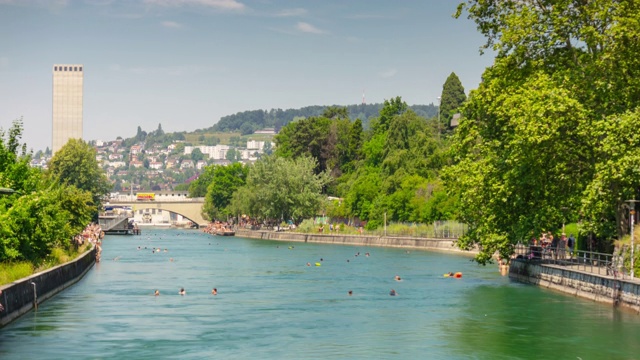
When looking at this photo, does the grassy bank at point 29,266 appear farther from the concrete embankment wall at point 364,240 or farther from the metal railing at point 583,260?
the concrete embankment wall at point 364,240

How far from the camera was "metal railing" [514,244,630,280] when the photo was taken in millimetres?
49812

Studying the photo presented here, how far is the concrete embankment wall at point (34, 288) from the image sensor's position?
42344 mm

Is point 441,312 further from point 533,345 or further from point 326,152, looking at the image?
point 326,152

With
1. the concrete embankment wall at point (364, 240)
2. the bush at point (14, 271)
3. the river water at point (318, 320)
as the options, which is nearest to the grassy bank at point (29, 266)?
the bush at point (14, 271)

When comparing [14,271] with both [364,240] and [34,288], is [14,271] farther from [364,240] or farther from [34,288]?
[364,240]

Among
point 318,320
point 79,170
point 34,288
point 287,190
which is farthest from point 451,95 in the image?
point 34,288

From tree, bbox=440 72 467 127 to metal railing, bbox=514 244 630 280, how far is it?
102433 mm

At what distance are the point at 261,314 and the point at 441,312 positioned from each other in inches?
327

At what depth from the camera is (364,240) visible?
415ft

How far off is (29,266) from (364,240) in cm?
7748

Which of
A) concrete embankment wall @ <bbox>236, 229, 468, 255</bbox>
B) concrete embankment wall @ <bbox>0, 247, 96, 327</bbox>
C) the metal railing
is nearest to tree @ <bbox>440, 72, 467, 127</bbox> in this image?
concrete embankment wall @ <bbox>236, 229, 468, 255</bbox>

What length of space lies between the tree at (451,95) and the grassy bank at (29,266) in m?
112

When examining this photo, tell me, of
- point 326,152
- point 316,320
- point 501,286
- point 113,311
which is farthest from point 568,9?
point 326,152

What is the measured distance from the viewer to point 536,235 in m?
58.5
